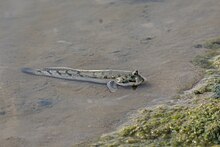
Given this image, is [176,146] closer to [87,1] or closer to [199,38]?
[199,38]

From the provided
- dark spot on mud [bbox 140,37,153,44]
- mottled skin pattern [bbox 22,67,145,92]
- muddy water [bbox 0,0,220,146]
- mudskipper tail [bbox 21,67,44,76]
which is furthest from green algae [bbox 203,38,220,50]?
mudskipper tail [bbox 21,67,44,76]

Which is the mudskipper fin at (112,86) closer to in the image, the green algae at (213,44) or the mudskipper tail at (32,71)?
the mudskipper tail at (32,71)

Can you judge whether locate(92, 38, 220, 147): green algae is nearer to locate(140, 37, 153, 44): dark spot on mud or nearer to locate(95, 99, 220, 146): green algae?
locate(95, 99, 220, 146): green algae

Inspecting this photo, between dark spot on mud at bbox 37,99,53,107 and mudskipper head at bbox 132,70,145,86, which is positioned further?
mudskipper head at bbox 132,70,145,86

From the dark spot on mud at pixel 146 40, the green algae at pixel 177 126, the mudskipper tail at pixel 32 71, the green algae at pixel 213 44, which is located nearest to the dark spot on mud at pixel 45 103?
the mudskipper tail at pixel 32 71

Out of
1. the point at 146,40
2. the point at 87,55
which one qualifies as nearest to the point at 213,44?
the point at 146,40

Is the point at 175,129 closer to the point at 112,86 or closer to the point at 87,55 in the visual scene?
the point at 112,86

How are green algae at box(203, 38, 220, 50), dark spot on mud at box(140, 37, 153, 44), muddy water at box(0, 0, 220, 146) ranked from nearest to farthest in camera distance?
1. muddy water at box(0, 0, 220, 146)
2. green algae at box(203, 38, 220, 50)
3. dark spot on mud at box(140, 37, 153, 44)
